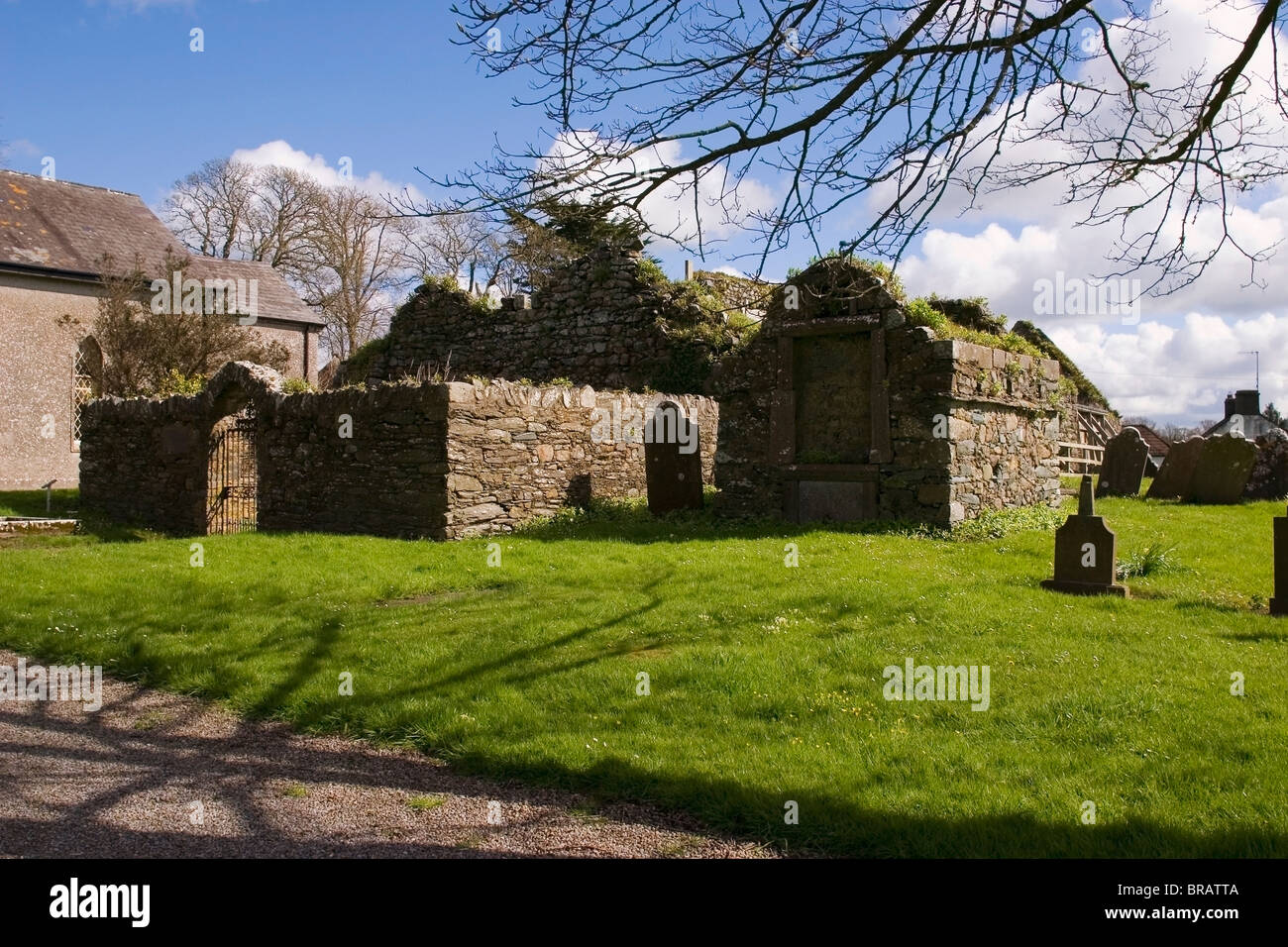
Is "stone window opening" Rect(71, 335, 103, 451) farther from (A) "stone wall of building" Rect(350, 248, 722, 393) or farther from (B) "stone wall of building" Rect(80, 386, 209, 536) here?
(A) "stone wall of building" Rect(350, 248, 722, 393)

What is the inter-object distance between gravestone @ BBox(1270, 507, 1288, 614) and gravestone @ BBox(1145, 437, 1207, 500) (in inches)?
373

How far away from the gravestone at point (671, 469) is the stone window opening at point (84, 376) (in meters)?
19.0

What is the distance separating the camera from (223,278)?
32562mm

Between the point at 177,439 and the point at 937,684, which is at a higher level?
the point at 177,439

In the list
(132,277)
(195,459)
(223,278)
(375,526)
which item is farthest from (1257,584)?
(223,278)

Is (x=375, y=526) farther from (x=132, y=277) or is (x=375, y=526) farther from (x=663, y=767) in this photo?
(x=132, y=277)

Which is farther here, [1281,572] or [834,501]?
[834,501]

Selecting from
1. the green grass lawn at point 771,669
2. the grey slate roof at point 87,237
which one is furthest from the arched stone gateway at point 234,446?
the grey slate roof at point 87,237

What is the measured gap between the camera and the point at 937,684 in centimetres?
655

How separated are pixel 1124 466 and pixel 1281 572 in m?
10.9

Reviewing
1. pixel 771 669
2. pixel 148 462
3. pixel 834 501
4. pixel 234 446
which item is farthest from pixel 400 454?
pixel 771 669

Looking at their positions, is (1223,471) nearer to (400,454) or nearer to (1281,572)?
(1281,572)

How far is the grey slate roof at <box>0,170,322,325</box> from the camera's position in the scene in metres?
27.2

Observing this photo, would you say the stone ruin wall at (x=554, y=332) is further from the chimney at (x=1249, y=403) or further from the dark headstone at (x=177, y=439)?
the chimney at (x=1249, y=403)
